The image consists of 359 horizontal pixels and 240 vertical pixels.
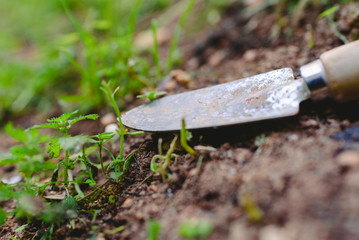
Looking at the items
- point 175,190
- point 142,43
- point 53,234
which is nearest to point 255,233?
point 175,190

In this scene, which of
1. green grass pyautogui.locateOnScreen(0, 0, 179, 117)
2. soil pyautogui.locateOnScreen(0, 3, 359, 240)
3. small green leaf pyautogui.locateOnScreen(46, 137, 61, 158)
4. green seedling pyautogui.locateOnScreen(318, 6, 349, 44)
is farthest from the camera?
green grass pyautogui.locateOnScreen(0, 0, 179, 117)

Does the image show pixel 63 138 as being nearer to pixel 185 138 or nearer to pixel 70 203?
pixel 70 203

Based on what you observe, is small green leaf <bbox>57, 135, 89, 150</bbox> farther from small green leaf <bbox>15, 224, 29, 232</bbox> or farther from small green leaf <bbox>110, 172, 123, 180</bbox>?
small green leaf <bbox>15, 224, 29, 232</bbox>

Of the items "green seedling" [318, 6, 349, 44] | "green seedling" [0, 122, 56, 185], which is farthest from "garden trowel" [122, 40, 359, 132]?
"green seedling" [318, 6, 349, 44]

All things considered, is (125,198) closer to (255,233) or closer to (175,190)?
(175,190)

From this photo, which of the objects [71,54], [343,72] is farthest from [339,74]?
[71,54]

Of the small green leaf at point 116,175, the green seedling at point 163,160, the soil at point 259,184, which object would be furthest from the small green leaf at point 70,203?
the green seedling at point 163,160
